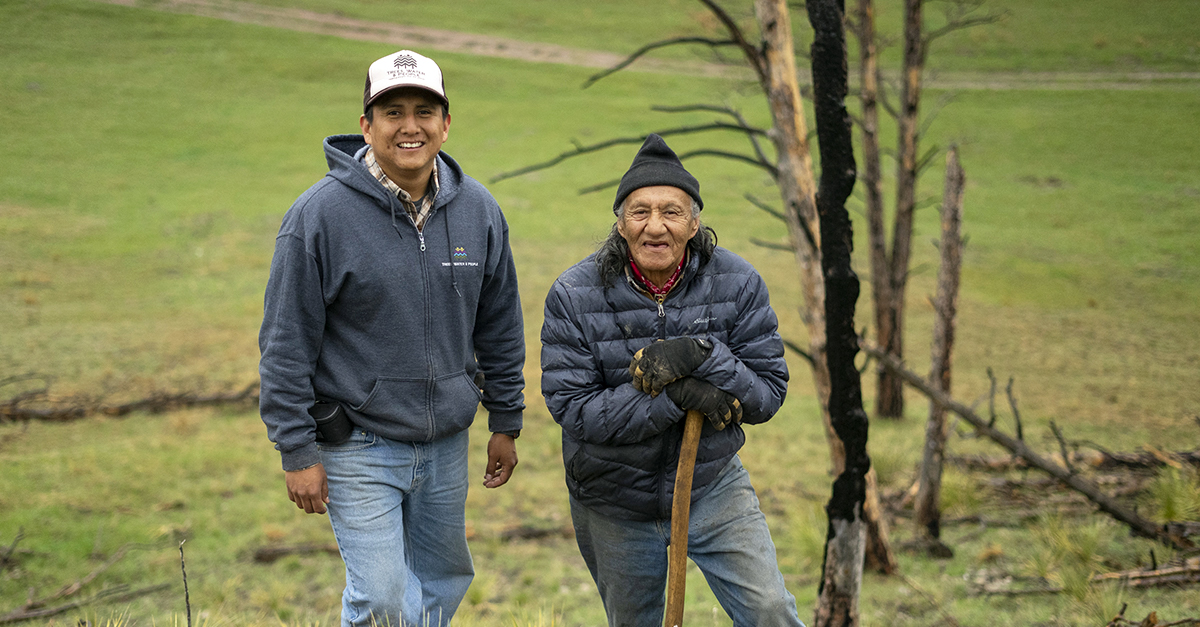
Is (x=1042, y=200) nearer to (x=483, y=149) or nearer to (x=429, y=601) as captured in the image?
(x=483, y=149)

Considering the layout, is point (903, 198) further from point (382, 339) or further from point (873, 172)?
point (382, 339)

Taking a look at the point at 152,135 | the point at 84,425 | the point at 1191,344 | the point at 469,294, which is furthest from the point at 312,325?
the point at 152,135

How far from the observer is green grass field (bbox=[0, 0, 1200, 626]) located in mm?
5793

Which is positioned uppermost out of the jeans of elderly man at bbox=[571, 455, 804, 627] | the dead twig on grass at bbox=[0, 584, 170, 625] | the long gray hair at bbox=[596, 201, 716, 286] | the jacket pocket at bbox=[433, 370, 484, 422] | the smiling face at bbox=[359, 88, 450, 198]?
the smiling face at bbox=[359, 88, 450, 198]

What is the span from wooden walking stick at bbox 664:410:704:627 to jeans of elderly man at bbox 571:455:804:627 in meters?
0.10

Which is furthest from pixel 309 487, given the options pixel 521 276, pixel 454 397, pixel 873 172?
pixel 521 276

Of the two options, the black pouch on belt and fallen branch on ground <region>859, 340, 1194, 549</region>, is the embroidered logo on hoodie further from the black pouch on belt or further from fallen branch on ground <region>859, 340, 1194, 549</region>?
fallen branch on ground <region>859, 340, 1194, 549</region>

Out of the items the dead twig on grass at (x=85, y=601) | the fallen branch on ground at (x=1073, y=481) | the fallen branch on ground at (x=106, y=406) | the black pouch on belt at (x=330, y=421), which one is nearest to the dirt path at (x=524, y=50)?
the fallen branch on ground at (x=106, y=406)

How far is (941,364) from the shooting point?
6.25 m

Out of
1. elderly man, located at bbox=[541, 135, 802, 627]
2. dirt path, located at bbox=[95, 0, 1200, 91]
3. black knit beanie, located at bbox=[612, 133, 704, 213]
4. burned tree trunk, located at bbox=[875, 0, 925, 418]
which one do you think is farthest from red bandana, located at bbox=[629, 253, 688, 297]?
dirt path, located at bbox=[95, 0, 1200, 91]

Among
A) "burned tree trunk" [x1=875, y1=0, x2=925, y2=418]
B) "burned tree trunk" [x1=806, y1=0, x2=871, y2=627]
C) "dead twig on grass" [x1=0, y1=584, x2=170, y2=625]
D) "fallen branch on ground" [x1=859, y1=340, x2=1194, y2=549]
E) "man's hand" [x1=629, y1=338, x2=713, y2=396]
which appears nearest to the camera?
"man's hand" [x1=629, y1=338, x2=713, y2=396]

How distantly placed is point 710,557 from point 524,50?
36.7 m

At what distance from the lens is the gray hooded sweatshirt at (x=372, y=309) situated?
265 cm

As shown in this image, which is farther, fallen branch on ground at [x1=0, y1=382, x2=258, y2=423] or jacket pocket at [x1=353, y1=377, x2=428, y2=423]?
fallen branch on ground at [x1=0, y1=382, x2=258, y2=423]
